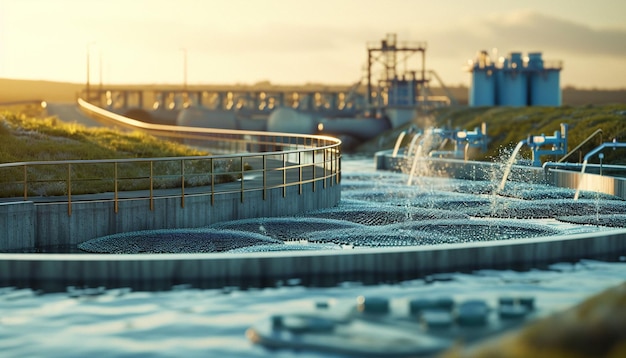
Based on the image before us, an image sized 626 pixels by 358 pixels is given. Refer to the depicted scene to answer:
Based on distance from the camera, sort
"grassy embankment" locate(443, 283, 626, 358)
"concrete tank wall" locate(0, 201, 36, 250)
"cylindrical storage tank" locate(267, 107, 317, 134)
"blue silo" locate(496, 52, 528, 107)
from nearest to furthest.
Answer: "grassy embankment" locate(443, 283, 626, 358), "concrete tank wall" locate(0, 201, 36, 250), "blue silo" locate(496, 52, 528, 107), "cylindrical storage tank" locate(267, 107, 317, 134)

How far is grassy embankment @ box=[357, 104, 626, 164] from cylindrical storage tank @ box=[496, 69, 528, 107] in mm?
5148

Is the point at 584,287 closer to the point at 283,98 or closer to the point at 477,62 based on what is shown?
the point at 477,62

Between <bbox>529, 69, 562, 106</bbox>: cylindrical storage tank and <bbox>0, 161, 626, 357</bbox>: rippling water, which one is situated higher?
<bbox>529, 69, 562, 106</bbox>: cylindrical storage tank

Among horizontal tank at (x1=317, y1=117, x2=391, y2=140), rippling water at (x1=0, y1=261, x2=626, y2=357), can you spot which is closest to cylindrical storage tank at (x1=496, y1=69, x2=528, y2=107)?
horizontal tank at (x1=317, y1=117, x2=391, y2=140)

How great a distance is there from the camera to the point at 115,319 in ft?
39.8

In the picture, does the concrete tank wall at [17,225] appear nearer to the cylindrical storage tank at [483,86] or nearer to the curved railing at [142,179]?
the curved railing at [142,179]

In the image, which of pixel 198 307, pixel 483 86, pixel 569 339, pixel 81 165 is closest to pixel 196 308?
pixel 198 307

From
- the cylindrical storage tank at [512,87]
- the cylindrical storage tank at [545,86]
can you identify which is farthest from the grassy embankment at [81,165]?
the cylindrical storage tank at [545,86]

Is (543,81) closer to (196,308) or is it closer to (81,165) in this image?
(81,165)

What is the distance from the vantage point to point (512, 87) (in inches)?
3868

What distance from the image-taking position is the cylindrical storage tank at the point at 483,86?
98.9 meters

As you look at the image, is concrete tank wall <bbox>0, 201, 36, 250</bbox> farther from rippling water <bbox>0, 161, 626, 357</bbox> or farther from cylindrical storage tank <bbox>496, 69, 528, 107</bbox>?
cylindrical storage tank <bbox>496, 69, 528, 107</bbox>

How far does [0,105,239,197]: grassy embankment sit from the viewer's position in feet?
76.8

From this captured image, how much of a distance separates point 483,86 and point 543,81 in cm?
547
